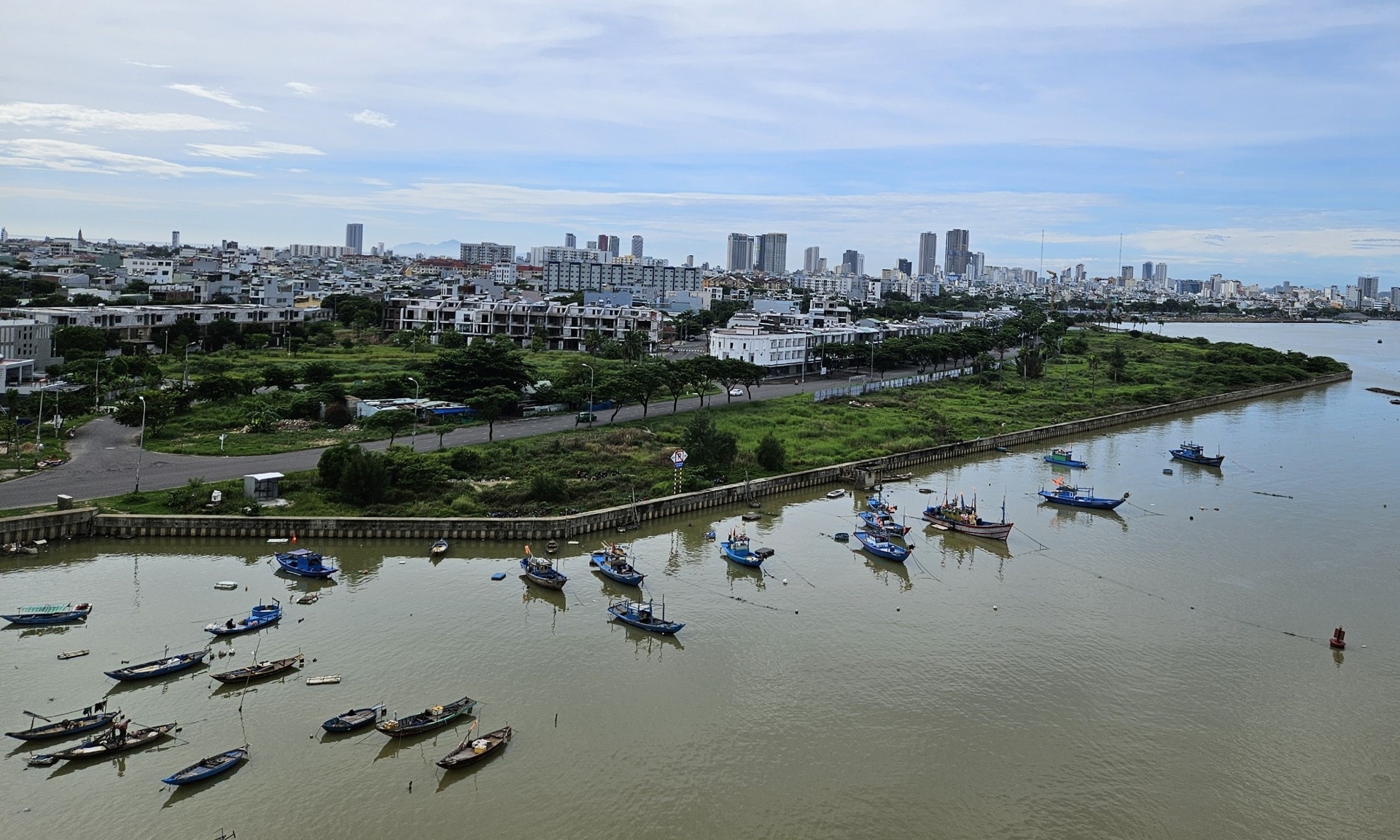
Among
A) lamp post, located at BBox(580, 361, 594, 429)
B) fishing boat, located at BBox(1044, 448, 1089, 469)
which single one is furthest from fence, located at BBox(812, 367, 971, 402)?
lamp post, located at BBox(580, 361, 594, 429)

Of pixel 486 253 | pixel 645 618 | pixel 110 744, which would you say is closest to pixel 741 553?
pixel 645 618

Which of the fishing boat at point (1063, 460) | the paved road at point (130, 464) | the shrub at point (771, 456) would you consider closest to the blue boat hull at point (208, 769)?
the paved road at point (130, 464)

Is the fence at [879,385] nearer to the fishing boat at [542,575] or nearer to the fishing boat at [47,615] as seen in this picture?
the fishing boat at [542,575]

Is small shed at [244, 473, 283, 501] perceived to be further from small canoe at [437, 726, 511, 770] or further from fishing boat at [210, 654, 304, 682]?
small canoe at [437, 726, 511, 770]

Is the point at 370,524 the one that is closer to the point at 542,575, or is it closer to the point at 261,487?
the point at 261,487

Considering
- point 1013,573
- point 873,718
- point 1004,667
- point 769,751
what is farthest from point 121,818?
point 1013,573
